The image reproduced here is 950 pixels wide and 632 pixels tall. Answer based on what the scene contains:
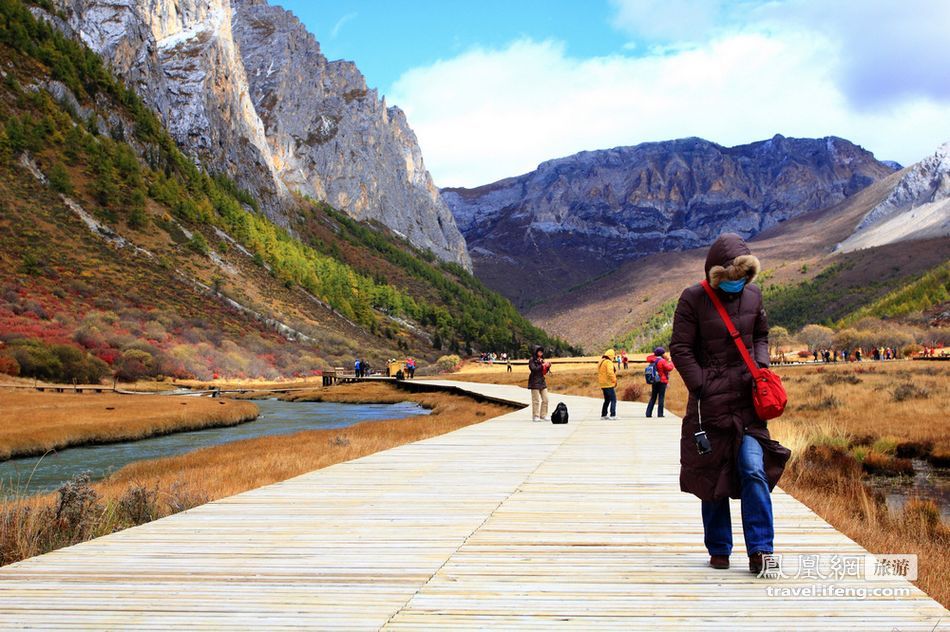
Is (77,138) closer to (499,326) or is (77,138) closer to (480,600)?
(499,326)

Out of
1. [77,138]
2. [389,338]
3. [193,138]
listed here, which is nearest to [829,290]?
[389,338]

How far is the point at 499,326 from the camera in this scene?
515 ft

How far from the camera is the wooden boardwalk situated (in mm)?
4141

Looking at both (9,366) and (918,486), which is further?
(9,366)

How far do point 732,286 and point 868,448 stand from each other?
541 inches

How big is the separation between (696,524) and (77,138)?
96690mm

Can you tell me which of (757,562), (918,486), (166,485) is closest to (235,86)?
(166,485)

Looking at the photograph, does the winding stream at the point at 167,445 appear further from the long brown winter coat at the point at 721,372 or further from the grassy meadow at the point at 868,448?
the grassy meadow at the point at 868,448

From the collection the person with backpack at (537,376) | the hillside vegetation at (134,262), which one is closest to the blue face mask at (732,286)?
the person with backpack at (537,376)

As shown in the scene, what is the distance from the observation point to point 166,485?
1170 cm

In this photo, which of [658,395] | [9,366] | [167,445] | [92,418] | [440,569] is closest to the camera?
[440,569]

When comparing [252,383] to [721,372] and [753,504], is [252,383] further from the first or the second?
[753,504]

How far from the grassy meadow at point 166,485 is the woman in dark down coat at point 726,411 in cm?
527

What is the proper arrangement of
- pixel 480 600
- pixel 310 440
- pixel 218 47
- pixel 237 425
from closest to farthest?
1. pixel 480 600
2. pixel 310 440
3. pixel 237 425
4. pixel 218 47
